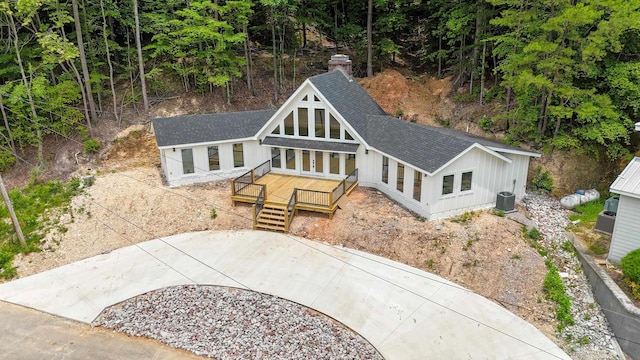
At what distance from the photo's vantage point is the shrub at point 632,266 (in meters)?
11.5

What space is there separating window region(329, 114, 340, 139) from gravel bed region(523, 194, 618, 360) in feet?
27.1

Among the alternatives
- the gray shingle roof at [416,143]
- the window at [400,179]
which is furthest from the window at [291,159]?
the window at [400,179]

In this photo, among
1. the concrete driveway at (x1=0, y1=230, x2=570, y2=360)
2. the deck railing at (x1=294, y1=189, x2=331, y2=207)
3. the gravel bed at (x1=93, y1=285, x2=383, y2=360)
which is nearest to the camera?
the gravel bed at (x1=93, y1=285, x2=383, y2=360)

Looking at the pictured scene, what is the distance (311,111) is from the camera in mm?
18625

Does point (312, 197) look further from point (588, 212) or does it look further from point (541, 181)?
point (588, 212)

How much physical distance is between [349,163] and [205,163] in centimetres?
664

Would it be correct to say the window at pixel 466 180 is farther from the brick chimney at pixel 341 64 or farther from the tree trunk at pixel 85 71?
the tree trunk at pixel 85 71

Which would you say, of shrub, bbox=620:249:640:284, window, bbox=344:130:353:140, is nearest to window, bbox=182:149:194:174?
window, bbox=344:130:353:140

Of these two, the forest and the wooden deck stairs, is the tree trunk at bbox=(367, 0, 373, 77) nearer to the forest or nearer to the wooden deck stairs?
the forest

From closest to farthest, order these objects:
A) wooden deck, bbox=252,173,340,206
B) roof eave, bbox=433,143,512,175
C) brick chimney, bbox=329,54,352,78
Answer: roof eave, bbox=433,143,512,175 → wooden deck, bbox=252,173,340,206 → brick chimney, bbox=329,54,352,78

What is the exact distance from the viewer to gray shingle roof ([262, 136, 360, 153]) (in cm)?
1819

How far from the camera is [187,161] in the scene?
19312 mm

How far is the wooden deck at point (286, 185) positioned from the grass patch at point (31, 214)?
848 cm

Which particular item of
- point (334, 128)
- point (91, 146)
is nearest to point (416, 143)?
point (334, 128)
